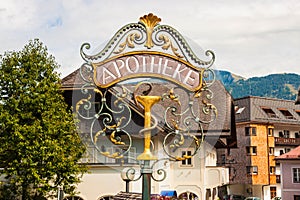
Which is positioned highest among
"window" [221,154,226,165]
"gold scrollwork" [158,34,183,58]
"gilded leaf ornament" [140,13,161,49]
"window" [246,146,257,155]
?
"window" [246,146,257,155]

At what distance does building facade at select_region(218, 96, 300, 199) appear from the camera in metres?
50.4

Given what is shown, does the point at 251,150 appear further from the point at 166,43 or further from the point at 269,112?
the point at 166,43

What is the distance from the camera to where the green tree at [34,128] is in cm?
2077

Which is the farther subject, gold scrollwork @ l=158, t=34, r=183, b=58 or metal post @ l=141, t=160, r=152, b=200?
gold scrollwork @ l=158, t=34, r=183, b=58

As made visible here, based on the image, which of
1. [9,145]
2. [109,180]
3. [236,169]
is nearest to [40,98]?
[9,145]

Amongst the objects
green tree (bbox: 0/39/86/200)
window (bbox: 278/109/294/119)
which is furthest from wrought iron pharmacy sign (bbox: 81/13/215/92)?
window (bbox: 278/109/294/119)

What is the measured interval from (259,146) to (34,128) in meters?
33.1

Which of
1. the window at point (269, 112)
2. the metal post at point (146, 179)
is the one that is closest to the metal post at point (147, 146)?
the metal post at point (146, 179)

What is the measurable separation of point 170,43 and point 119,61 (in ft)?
3.03

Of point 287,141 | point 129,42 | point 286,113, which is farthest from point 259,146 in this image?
point 129,42

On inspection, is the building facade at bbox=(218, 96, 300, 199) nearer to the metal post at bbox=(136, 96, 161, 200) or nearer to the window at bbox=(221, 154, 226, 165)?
the window at bbox=(221, 154, 226, 165)

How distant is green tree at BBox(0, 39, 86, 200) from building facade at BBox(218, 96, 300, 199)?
99.3ft

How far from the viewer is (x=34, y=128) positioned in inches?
816

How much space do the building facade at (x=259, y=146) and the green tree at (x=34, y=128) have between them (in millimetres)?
30264
